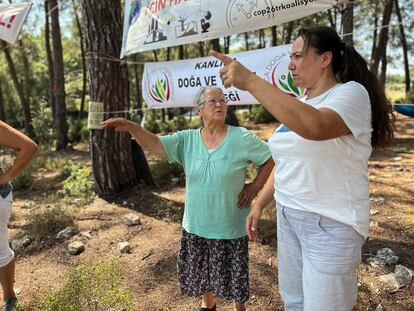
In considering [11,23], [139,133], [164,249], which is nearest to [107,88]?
[11,23]

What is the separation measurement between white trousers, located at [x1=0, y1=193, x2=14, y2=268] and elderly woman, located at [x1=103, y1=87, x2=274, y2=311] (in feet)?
3.40

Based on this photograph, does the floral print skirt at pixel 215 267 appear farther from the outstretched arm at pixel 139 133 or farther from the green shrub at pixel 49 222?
the green shrub at pixel 49 222


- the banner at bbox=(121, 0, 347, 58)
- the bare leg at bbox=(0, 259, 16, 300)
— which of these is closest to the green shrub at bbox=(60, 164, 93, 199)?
the banner at bbox=(121, 0, 347, 58)

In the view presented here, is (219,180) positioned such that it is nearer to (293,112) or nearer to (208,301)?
(208,301)

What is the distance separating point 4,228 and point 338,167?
244 cm

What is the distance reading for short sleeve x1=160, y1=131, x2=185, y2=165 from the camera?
267 cm

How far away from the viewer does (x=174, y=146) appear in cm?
269

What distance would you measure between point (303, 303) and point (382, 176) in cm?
435

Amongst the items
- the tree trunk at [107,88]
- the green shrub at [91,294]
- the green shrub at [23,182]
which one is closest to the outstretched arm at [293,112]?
the green shrub at [91,294]

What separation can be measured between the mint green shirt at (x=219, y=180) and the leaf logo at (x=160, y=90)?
1.87 metres

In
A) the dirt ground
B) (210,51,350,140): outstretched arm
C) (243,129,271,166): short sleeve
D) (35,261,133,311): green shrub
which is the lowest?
the dirt ground

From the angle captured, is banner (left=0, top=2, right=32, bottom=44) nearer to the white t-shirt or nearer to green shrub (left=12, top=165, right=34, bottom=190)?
green shrub (left=12, top=165, right=34, bottom=190)

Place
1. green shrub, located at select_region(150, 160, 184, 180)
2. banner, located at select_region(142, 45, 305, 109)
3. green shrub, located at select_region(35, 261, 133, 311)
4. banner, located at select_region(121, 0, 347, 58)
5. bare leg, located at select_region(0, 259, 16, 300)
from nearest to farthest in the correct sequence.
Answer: green shrub, located at select_region(35, 261, 133, 311)
bare leg, located at select_region(0, 259, 16, 300)
banner, located at select_region(121, 0, 347, 58)
banner, located at select_region(142, 45, 305, 109)
green shrub, located at select_region(150, 160, 184, 180)

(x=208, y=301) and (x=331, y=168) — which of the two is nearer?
(x=331, y=168)
